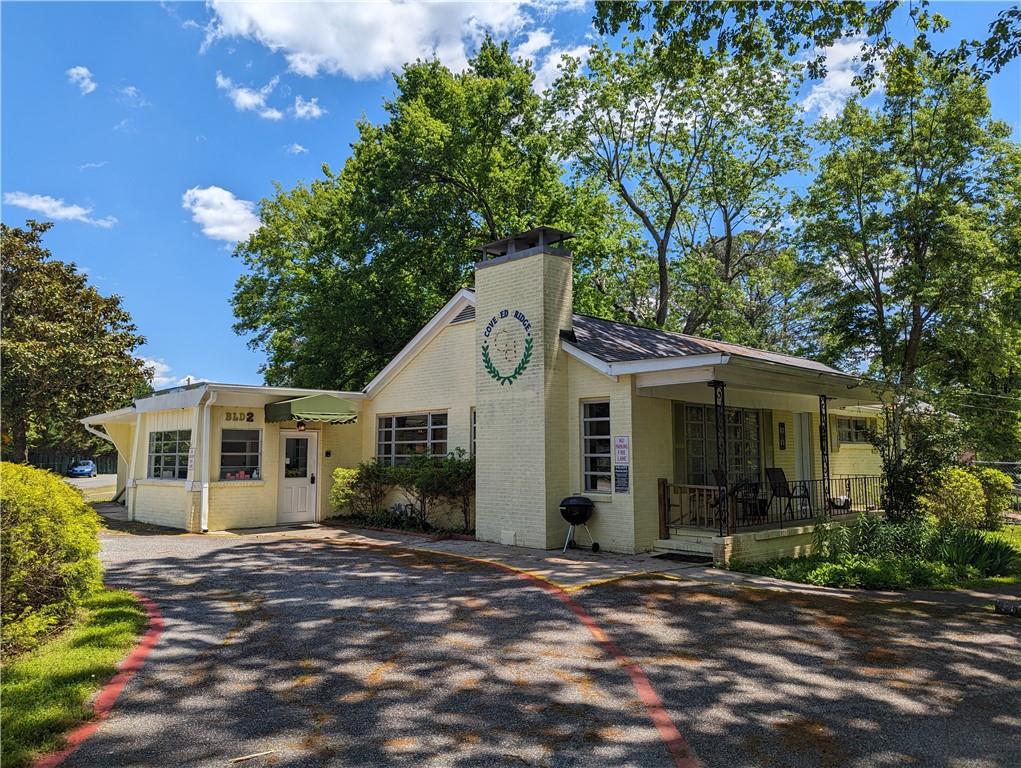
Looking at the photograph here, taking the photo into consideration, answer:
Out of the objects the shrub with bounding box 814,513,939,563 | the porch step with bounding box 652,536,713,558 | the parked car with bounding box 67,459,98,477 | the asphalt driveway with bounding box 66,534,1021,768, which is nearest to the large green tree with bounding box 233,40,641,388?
the porch step with bounding box 652,536,713,558

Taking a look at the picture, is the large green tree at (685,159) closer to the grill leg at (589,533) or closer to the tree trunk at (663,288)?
the tree trunk at (663,288)

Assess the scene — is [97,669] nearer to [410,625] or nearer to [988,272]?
[410,625]

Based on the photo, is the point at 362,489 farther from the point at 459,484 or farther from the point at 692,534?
the point at 692,534

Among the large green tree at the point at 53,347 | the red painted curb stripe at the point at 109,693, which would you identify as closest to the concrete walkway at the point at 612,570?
the red painted curb stripe at the point at 109,693

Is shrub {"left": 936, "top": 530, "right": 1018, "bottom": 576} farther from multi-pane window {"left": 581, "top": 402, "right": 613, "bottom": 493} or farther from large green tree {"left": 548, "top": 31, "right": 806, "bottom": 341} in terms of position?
large green tree {"left": 548, "top": 31, "right": 806, "bottom": 341}

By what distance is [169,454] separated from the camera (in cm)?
1659

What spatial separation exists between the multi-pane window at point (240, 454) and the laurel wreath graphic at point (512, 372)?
603 centimetres

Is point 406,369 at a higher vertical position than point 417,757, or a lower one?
higher

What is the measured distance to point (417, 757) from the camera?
4070mm

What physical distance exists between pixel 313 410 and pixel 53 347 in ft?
57.0

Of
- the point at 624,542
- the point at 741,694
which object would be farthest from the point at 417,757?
the point at 624,542

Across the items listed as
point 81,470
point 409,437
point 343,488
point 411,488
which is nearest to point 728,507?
point 411,488

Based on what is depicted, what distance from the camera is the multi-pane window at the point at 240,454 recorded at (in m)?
15.3

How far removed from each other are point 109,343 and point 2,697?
89.7 feet
